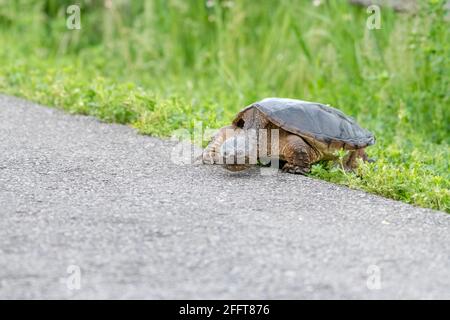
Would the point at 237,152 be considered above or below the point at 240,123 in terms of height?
below

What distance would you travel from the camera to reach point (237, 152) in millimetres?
4875

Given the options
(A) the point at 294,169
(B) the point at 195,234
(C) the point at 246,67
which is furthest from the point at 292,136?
(C) the point at 246,67

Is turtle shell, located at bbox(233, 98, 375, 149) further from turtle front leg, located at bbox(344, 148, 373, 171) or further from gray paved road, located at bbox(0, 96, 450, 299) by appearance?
gray paved road, located at bbox(0, 96, 450, 299)

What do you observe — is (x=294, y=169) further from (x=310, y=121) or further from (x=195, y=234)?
(x=195, y=234)

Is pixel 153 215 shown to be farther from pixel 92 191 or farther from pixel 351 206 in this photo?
pixel 351 206

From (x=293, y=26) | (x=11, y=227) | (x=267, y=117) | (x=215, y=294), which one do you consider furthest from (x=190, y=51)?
(x=215, y=294)

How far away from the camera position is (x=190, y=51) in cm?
946

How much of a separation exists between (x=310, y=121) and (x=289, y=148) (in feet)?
0.70

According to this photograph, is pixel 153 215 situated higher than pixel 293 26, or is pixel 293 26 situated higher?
pixel 293 26

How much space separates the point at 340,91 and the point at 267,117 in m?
2.79

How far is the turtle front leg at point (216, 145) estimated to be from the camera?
5.18 metres

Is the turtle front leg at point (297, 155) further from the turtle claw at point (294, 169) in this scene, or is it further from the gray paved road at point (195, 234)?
the gray paved road at point (195, 234)

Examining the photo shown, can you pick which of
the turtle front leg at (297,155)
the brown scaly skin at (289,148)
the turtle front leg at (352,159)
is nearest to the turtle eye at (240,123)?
the brown scaly skin at (289,148)

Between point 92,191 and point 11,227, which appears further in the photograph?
point 92,191
